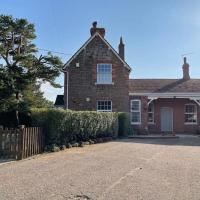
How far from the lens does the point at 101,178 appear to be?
33.7 feet

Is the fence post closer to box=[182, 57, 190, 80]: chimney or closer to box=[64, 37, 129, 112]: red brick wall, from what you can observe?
box=[64, 37, 129, 112]: red brick wall

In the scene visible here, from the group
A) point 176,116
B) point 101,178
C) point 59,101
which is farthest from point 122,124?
point 101,178

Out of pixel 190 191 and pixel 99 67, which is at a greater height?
pixel 99 67

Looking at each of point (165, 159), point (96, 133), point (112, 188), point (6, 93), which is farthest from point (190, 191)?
point (6, 93)

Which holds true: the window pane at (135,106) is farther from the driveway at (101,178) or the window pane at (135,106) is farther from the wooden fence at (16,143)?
the wooden fence at (16,143)

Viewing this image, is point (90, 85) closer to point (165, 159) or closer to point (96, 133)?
point (96, 133)

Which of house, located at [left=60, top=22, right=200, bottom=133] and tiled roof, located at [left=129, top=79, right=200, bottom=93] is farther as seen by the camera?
tiled roof, located at [left=129, top=79, right=200, bottom=93]

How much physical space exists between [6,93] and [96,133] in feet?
23.1

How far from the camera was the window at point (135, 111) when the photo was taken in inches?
1283

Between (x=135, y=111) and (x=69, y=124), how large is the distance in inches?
599

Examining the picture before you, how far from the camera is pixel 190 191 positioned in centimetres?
881

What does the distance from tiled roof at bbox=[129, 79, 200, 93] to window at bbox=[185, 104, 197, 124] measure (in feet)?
4.94

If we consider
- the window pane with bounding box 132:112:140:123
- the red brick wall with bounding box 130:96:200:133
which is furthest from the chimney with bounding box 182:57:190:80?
the window pane with bounding box 132:112:140:123

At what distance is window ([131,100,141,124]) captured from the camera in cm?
3259
